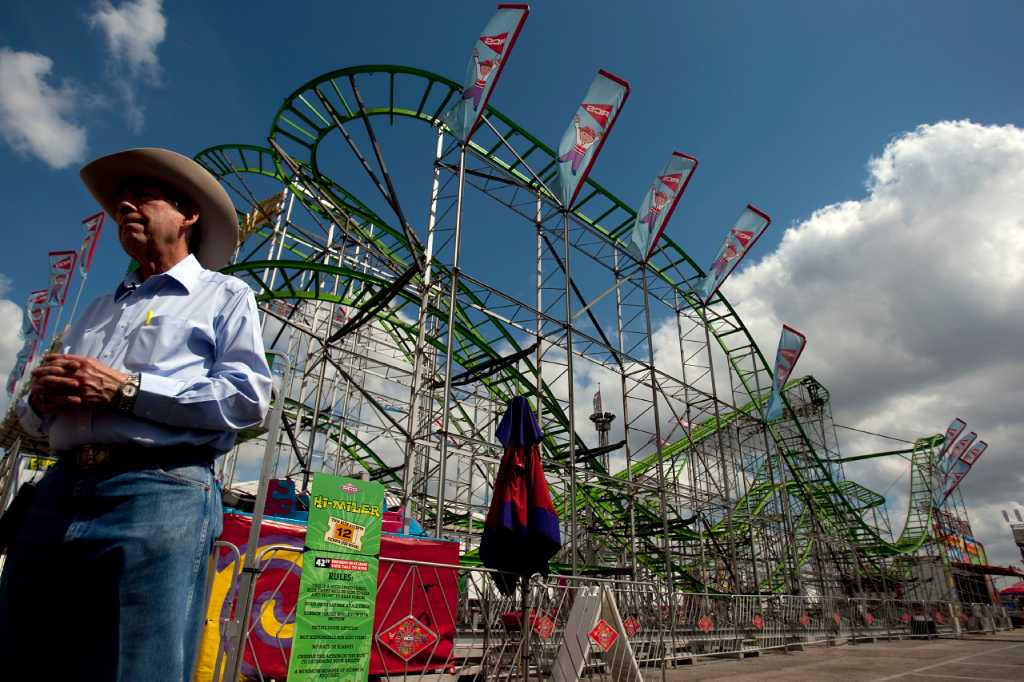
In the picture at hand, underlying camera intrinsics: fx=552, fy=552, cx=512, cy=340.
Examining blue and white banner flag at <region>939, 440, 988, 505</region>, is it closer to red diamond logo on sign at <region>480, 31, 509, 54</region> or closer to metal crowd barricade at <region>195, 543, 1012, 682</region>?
metal crowd barricade at <region>195, 543, 1012, 682</region>

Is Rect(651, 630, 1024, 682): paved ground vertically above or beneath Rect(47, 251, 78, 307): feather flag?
beneath

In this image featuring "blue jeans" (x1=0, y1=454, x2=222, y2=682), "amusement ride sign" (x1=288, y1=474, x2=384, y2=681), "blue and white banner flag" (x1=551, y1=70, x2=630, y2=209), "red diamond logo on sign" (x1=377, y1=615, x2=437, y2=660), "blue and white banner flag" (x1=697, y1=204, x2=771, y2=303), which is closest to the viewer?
"blue jeans" (x1=0, y1=454, x2=222, y2=682)

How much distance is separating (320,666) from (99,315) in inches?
91.5

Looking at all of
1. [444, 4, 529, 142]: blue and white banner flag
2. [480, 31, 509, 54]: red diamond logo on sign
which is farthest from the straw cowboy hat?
[480, 31, 509, 54]: red diamond logo on sign

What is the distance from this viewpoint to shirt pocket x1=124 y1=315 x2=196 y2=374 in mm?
1167

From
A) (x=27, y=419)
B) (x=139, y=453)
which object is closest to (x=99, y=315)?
(x=27, y=419)

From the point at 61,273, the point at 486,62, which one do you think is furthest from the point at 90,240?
the point at 486,62

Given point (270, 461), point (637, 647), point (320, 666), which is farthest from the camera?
point (637, 647)

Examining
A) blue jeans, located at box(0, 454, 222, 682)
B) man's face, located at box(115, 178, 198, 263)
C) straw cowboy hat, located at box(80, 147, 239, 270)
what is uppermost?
straw cowboy hat, located at box(80, 147, 239, 270)

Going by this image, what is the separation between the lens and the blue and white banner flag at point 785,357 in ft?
48.7

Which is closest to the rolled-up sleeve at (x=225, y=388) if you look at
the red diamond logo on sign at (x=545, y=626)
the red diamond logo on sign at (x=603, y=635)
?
the red diamond logo on sign at (x=603, y=635)

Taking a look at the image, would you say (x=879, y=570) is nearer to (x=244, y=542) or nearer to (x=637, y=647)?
(x=637, y=647)

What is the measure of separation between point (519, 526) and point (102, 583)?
3.44 m

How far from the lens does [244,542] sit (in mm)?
3852
